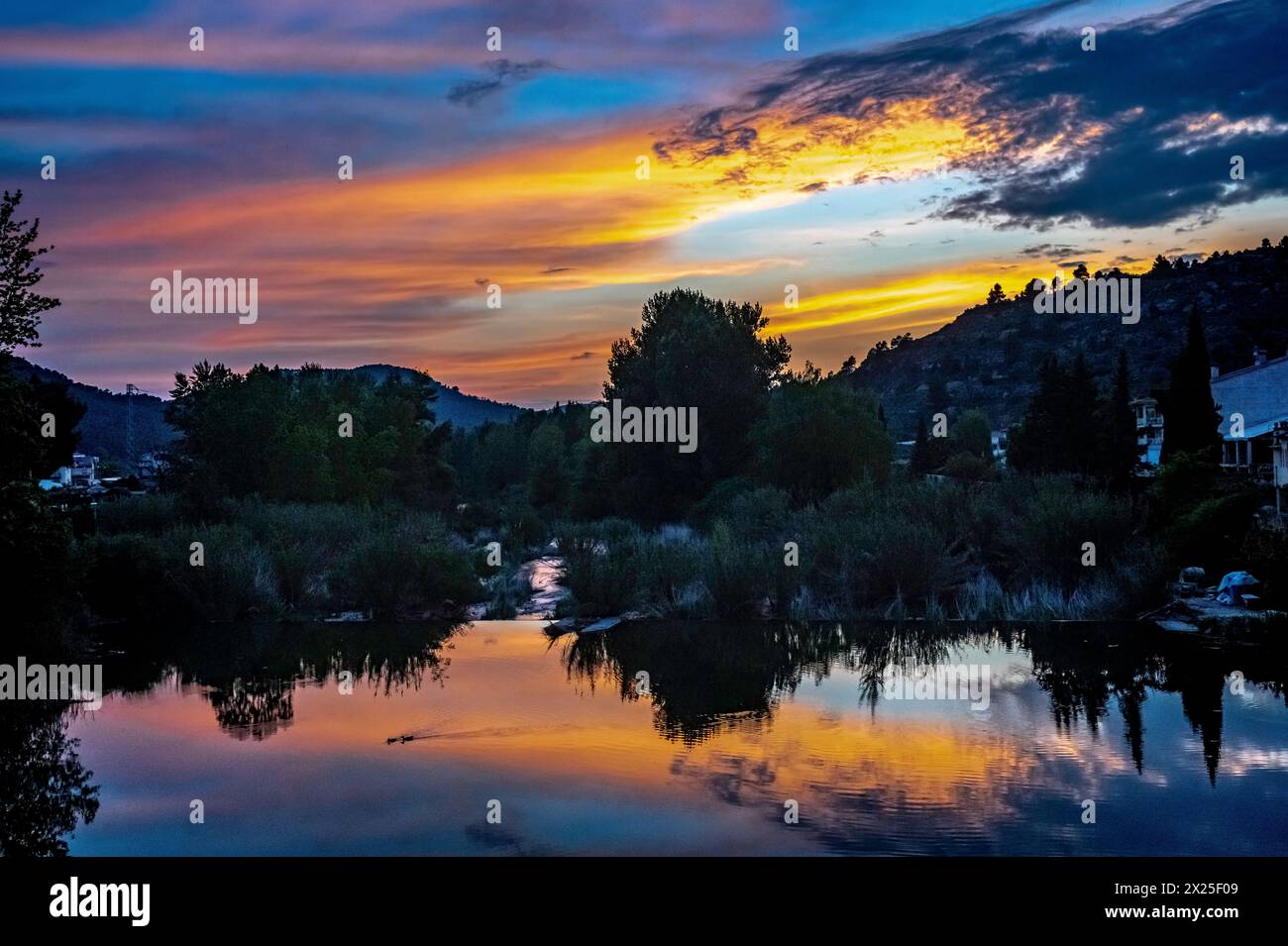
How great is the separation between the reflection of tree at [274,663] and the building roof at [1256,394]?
114 feet

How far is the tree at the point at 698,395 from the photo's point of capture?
3869cm

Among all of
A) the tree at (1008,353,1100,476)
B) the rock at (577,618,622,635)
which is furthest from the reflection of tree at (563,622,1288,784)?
the tree at (1008,353,1100,476)

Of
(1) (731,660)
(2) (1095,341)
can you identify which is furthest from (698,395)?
(2) (1095,341)

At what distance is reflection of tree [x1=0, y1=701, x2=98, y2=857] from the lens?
8273mm

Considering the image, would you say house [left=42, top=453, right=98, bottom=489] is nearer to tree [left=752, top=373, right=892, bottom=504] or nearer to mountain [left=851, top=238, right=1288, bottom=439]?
tree [left=752, top=373, right=892, bottom=504]

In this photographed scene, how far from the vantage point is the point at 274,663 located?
14977 mm

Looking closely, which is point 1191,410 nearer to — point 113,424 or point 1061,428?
point 1061,428

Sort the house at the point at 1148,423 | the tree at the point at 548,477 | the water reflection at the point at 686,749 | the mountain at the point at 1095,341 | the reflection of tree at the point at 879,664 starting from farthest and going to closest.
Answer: the mountain at the point at 1095,341, the house at the point at 1148,423, the tree at the point at 548,477, the reflection of tree at the point at 879,664, the water reflection at the point at 686,749

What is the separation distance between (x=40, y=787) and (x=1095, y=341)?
74612mm

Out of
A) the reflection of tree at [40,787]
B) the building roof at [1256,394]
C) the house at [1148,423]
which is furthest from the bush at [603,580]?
the house at [1148,423]

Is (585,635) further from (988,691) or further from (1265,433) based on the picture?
(1265,433)

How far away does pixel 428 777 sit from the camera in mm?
9508

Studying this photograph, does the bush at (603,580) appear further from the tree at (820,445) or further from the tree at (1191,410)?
the tree at (1191,410)
